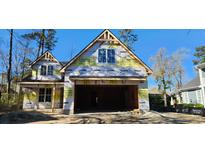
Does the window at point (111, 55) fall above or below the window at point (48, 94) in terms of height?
above

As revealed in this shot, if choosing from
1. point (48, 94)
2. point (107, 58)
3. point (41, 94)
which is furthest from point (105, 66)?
point (41, 94)

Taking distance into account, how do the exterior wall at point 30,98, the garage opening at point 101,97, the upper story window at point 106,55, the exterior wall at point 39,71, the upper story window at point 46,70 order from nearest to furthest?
the upper story window at point 106,55
the exterior wall at point 30,98
the exterior wall at point 39,71
the upper story window at point 46,70
the garage opening at point 101,97

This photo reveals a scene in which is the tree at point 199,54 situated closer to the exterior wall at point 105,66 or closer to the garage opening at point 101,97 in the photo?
the garage opening at point 101,97

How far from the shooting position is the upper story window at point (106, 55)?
13.5m

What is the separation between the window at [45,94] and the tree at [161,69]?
60.3ft

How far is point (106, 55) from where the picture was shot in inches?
534

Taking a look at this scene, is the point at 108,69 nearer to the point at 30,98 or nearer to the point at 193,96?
the point at 30,98

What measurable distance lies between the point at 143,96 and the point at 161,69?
55.5ft

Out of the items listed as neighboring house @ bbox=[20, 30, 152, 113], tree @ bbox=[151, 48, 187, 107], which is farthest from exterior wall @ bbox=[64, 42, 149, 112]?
tree @ bbox=[151, 48, 187, 107]

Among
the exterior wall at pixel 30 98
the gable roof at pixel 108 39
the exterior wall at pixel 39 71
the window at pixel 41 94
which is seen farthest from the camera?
the exterior wall at pixel 39 71

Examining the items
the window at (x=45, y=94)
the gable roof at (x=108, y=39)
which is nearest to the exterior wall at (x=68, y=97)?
the gable roof at (x=108, y=39)

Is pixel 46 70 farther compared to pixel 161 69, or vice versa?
pixel 161 69

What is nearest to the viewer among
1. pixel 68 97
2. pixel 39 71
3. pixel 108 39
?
pixel 68 97
